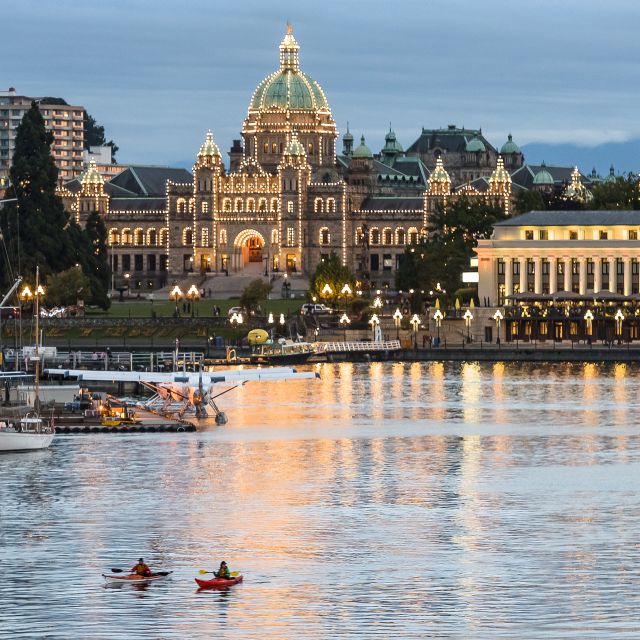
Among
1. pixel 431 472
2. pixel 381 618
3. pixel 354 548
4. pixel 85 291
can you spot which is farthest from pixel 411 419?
pixel 85 291

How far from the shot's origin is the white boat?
9962 centimetres

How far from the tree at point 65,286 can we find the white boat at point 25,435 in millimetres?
88990

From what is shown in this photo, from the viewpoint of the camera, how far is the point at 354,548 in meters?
74.6

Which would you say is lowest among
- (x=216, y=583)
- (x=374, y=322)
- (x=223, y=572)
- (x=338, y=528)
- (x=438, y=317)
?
(x=216, y=583)

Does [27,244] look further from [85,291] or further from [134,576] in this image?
[134,576]

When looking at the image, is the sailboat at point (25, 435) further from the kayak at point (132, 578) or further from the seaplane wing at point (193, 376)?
the kayak at point (132, 578)

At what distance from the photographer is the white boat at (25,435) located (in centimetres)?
9962

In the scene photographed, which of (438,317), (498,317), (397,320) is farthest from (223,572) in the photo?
(498,317)

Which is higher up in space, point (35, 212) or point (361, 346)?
point (35, 212)

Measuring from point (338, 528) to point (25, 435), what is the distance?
25438 mm

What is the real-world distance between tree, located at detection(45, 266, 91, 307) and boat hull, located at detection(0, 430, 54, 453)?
90475 millimetres

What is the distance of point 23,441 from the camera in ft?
329

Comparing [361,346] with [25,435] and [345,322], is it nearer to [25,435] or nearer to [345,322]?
[345,322]

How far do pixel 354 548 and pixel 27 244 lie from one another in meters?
→ 123
